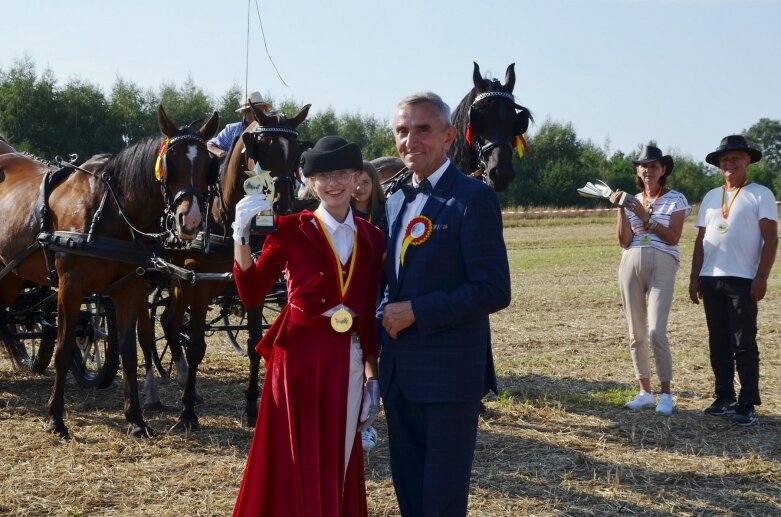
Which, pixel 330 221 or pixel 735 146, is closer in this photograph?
pixel 330 221

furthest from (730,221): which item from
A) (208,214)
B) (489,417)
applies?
(208,214)

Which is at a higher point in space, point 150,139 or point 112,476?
point 150,139

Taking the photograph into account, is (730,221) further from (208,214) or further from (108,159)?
(108,159)

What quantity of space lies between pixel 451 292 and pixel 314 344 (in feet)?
2.10

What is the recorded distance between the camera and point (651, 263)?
6.63 m

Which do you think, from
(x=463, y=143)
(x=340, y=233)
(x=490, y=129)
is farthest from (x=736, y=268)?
(x=340, y=233)

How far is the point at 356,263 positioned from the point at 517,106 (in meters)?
3.59

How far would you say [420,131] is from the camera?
3092 millimetres

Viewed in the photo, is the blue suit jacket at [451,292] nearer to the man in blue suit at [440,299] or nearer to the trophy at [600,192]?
the man in blue suit at [440,299]

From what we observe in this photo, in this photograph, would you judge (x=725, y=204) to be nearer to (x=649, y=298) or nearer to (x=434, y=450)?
(x=649, y=298)

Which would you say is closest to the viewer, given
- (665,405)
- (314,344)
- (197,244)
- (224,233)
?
(314,344)

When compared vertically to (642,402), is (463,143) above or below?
above

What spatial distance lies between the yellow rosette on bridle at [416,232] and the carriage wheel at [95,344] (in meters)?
4.62

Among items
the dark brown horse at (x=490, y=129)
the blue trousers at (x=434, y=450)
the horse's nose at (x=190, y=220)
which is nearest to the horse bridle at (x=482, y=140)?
the dark brown horse at (x=490, y=129)
